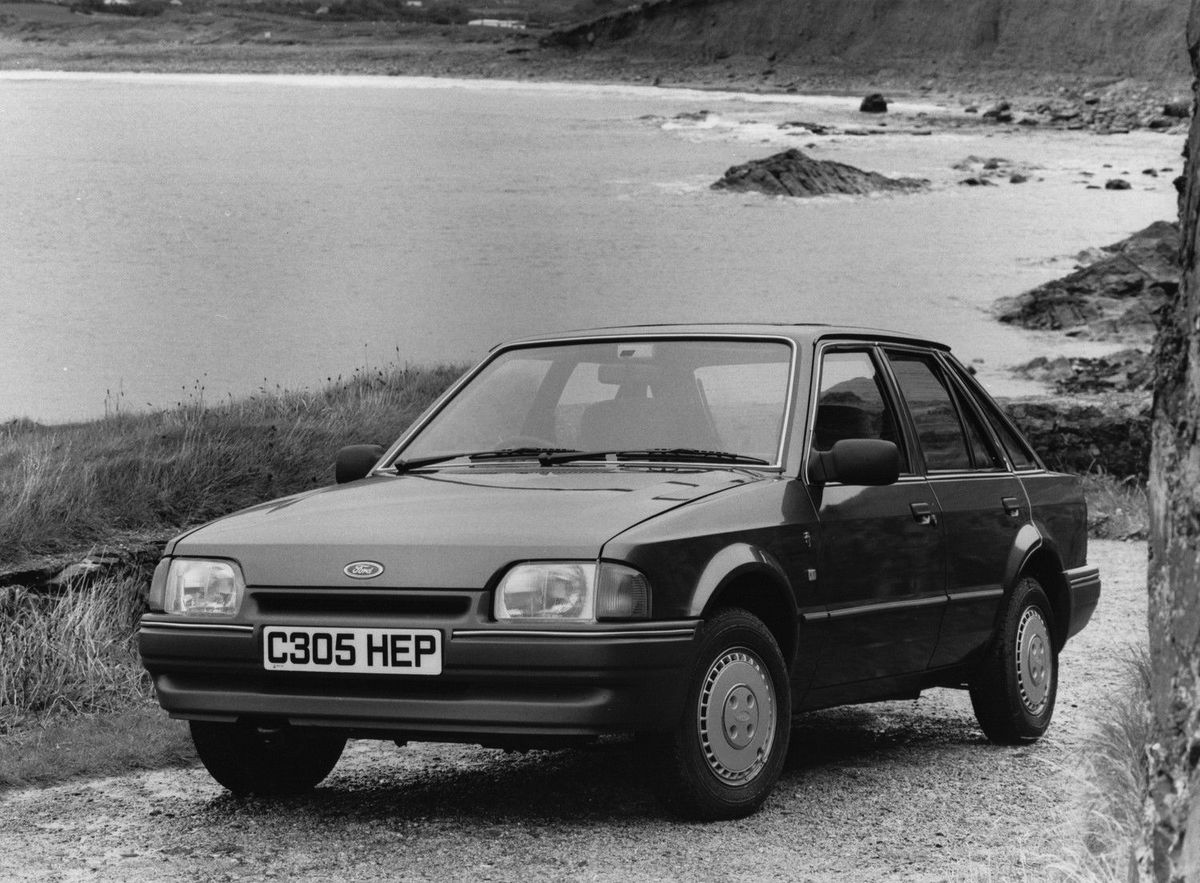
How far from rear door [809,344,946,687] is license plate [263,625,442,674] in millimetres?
1541

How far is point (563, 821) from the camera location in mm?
6402

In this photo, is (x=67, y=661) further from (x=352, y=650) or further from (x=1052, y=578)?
(x=1052, y=578)

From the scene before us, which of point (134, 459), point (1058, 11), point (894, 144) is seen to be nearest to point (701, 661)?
point (134, 459)

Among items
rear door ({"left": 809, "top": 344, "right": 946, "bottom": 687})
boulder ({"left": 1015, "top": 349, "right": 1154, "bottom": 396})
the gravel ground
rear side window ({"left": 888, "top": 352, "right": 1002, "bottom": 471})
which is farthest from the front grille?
boulder ({"left": 1015, "top": 349, "right": 1154, "bottom": 396})

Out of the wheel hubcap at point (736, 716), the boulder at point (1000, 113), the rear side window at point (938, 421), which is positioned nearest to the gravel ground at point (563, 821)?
the wheel hubcap at point (736, 716)

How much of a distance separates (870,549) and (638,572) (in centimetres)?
159

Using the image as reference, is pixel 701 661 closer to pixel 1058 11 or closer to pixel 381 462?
pixel 381 462

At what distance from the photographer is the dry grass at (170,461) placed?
13.1 metres

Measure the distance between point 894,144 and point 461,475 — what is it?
309 feet

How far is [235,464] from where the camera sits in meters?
15.7

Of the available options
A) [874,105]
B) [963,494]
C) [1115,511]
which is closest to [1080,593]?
[963,494]

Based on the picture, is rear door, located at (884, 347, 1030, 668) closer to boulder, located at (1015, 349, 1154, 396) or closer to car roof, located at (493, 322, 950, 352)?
car roof, located at (493, 322, 950, 352)

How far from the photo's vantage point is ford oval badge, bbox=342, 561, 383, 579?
235 inches

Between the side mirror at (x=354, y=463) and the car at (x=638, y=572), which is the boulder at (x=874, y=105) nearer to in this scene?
the car at (x=638, y=572)
